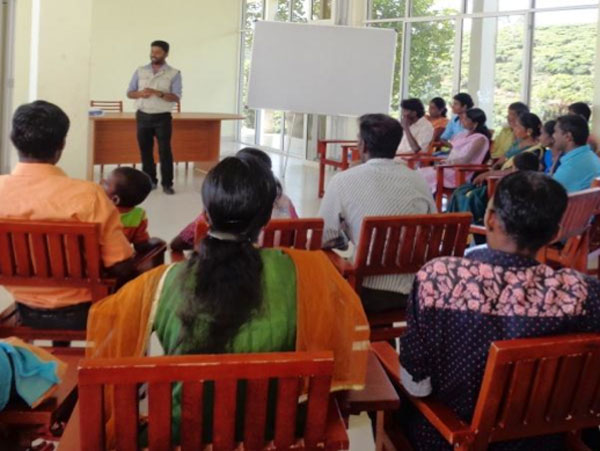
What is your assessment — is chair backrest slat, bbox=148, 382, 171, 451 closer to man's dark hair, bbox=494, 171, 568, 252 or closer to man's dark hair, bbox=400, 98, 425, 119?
man's dark hair, bbox=494, 171, 568, 252

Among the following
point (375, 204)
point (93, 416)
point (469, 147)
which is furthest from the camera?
point (469, 147)

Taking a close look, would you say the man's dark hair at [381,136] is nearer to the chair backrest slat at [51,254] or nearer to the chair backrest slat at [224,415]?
the chair backrest slat at [51,254]

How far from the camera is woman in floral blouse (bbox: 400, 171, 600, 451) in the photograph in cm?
160

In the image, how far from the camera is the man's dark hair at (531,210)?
1685mm

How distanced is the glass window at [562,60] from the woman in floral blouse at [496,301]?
5.84m

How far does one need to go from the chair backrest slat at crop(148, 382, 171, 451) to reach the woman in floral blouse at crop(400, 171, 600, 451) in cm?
62

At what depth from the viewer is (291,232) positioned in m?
2.60

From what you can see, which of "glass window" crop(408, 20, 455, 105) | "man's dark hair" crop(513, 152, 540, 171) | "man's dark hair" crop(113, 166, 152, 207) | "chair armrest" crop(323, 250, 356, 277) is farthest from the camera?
"glass window" crop(408, 20, 455, 105)

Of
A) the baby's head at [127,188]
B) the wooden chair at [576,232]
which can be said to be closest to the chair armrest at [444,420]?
the baby's head at [127,188]

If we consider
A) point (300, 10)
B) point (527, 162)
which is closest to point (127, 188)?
point (527, 162)

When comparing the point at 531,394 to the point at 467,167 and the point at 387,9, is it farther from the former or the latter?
the point at 387,9

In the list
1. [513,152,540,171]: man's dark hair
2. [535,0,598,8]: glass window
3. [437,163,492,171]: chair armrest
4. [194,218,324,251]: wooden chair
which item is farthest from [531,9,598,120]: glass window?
[194,218,324,251]: wooden chair

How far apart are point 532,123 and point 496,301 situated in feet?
13.5

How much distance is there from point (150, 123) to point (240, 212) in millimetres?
6347
